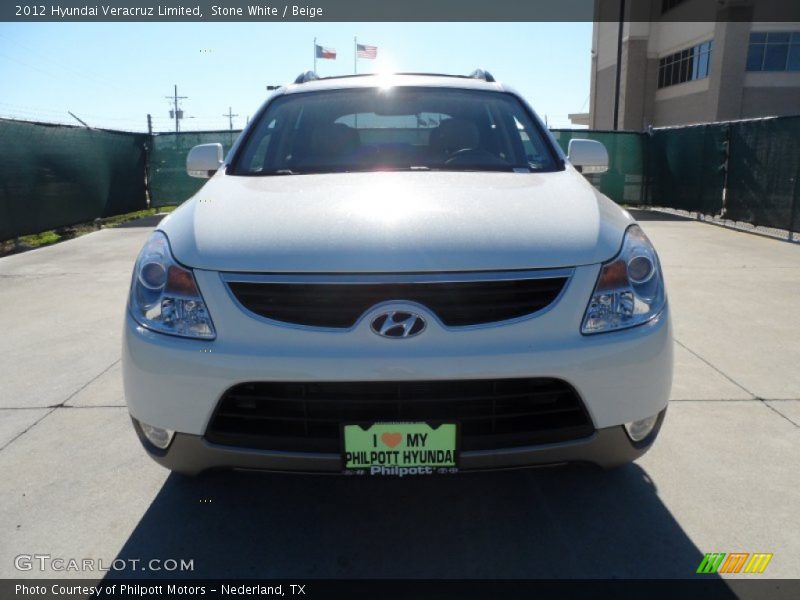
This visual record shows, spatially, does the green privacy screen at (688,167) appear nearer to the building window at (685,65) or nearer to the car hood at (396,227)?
the car hood at (396,227)

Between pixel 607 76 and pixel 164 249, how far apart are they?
37.4 metres

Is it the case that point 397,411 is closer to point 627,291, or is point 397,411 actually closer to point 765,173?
point 627,291

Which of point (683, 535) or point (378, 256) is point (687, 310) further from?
point (378, 256)

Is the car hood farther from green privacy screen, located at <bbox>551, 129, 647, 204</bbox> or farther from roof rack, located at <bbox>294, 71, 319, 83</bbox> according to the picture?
green privacy screen, located at <bbox>551, 129, 647, 204</bbox>

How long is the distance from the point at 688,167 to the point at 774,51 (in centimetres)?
1684

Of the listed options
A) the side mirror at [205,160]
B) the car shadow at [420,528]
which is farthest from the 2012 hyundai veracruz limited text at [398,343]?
the side mirror at [205,160]

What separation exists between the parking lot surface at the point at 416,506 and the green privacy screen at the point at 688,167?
9.50 m

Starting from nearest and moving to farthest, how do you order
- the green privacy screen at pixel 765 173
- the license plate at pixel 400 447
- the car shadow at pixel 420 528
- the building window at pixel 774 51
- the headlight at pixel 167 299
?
the license plate at pixel 400 447 < the headlight at pixel 167 299 < the car shadow at pixel 420 528 < the green privacy screen at pixel 765 173 < the building window at pixel 774 51

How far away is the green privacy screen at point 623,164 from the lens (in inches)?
590

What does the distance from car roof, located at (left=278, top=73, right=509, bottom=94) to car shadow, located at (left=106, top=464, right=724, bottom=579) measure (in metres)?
2.17

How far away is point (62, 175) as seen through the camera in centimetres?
1052

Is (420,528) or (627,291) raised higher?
(627,291)

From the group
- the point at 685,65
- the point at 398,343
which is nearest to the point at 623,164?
the point at 398,343

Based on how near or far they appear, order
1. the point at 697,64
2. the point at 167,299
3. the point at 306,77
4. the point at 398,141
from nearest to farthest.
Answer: the point at 167,299 → the point at 398,141 → the point at 306,77 → the point at 697,64
